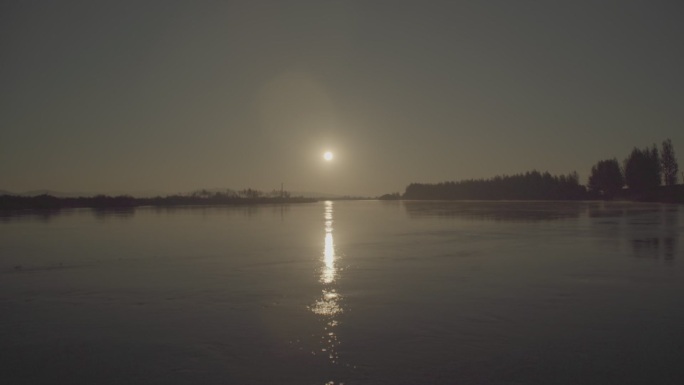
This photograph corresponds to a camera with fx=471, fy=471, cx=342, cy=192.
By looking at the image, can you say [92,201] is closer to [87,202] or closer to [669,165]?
[87,202]

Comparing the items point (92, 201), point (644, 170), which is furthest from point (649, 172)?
point (92, 201)

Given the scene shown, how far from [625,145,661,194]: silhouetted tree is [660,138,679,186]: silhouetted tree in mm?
1828

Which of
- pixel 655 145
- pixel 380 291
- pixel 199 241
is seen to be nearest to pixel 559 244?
pixel 380 291

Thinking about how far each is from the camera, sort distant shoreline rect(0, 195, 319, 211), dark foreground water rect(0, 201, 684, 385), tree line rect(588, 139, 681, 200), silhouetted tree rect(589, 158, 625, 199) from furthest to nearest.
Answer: silhouetted tree rect(589, 158, 625, 199)
tree line rect(588, 139, 681, 200)
distant shoreline rect(0, 195, 319, 211)
dark foreground water rect(0, 201, 684, 385)

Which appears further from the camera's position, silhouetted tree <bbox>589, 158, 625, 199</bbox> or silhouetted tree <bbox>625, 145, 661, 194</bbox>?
silhouetted tree <bbox>589, 158, 625, 199</bbox>

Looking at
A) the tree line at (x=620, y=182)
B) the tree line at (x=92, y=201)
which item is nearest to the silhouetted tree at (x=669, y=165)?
the tree line at (x=620, y=182)

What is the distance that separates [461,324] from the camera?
848cm

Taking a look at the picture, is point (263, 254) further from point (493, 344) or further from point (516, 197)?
point (516, 197)

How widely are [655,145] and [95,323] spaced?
143741 mm

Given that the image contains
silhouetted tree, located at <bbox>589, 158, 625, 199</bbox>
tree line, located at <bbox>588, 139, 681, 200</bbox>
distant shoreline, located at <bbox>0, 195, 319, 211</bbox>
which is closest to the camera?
distant shoreline, located at <bbox>0, 195, 319, 211</bbox>

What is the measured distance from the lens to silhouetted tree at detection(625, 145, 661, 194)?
117 metres

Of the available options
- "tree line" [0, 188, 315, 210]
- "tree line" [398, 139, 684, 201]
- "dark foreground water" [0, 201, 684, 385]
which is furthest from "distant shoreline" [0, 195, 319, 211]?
"tree line" [398, 139, 684, 201]

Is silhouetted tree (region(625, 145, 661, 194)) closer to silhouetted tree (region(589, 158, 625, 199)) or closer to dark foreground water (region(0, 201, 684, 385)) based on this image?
silhouetted tree (region(589, 158, 625, 199))

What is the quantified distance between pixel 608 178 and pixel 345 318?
149 m
